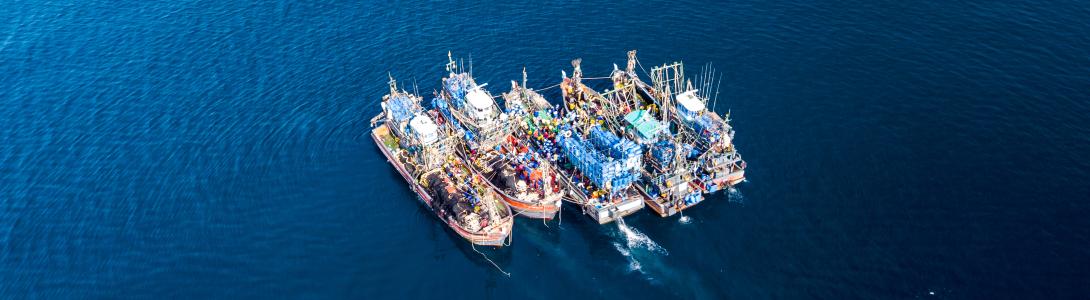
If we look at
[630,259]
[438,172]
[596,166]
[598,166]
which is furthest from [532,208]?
[630,259]

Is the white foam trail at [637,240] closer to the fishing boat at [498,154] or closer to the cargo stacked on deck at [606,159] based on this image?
the cargo stacked on deck at [606,159]

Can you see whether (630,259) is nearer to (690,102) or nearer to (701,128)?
(701,128)

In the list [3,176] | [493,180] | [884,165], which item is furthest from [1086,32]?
[3,176]

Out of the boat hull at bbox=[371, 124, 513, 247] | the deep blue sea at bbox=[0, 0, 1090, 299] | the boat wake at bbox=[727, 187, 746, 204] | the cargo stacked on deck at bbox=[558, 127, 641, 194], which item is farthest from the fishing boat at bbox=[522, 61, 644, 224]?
the boat wake at bbox=[727, 187, 746, 204]

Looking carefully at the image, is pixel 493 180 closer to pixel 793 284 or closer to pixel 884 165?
pixel 793 284

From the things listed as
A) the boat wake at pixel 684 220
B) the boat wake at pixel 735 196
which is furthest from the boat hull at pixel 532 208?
the boat wake at pixel 735 196
